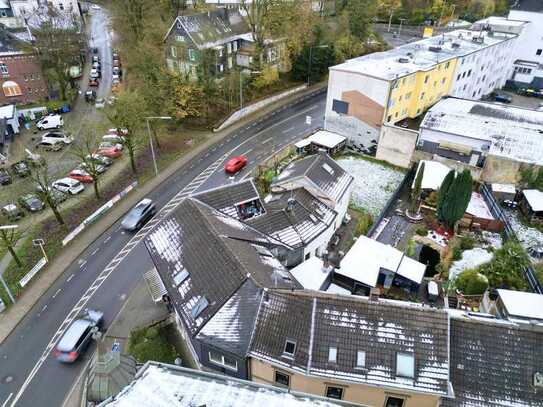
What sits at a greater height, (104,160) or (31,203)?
(104,160)

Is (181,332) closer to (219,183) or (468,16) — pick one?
(219,183)

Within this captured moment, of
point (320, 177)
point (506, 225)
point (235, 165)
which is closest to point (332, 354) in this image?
point (320, 177)

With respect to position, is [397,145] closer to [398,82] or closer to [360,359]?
[398,82]

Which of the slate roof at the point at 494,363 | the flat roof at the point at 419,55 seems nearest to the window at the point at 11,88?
the flat roof at the point at 419,55

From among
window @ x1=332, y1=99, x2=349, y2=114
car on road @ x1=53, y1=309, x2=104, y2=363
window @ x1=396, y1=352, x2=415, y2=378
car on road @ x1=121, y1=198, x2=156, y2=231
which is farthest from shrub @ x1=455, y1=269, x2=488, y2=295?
car on road @ x1=121, y1=198, x2=156, y2=231

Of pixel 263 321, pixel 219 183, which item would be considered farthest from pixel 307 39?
pixel 263 321

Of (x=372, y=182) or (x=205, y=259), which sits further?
(x=372, y=182)

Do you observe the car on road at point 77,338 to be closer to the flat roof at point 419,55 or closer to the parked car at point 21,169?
the parked car at point 21,169
